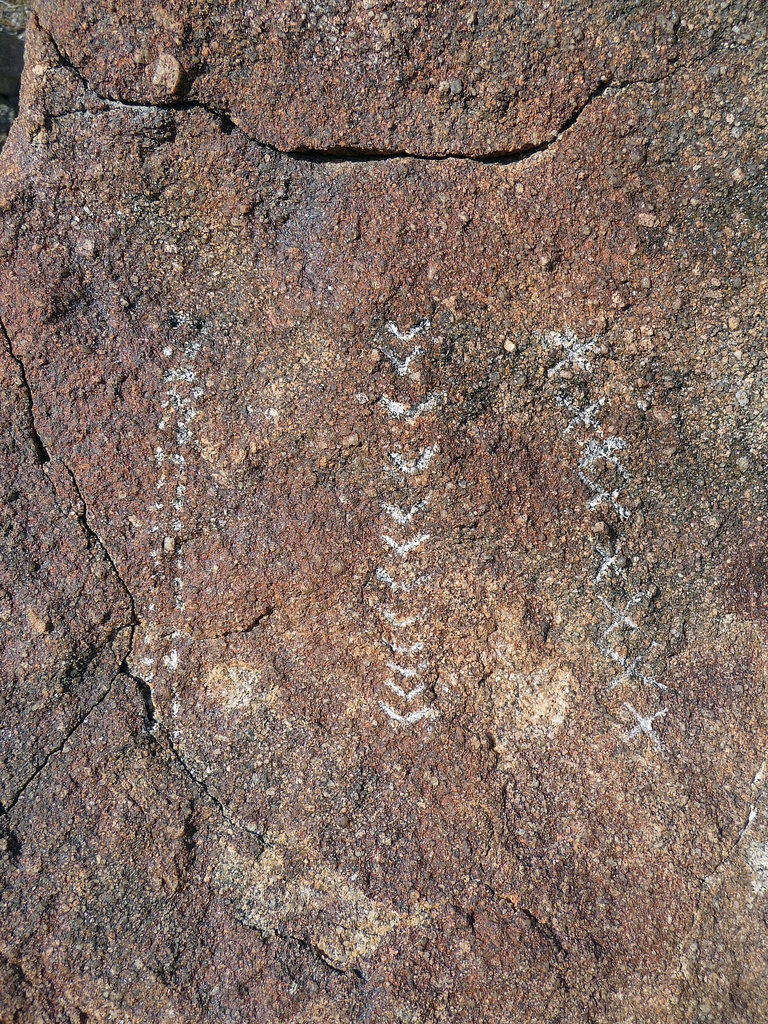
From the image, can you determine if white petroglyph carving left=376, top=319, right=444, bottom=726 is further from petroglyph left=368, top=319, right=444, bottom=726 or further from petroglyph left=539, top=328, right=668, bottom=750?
petroglyph left=539, top=328, right=668, bottom=750

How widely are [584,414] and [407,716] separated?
0.62 meters

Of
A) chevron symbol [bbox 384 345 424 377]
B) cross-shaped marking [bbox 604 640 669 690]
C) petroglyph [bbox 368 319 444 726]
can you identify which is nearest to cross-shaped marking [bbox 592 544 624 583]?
cross-shaped marking [bbox 604 640 669 690]

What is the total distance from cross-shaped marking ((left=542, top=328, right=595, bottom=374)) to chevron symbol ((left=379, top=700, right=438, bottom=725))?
25.3 inches

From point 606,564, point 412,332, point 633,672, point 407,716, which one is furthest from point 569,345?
point 407,716

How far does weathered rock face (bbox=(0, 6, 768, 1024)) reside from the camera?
1173 mm

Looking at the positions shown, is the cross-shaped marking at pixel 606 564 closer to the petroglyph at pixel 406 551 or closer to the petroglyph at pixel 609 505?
the petroglyph at pixel 609 505

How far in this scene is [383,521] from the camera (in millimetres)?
1249

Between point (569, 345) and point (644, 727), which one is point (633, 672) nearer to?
point (644, 727)

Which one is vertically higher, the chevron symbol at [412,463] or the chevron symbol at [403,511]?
the chevron symbol at [412,463]

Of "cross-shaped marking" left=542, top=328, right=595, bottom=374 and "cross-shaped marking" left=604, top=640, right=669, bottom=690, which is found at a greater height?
"cross-shaped marking" left=542, top=328, right=595, bottom=374

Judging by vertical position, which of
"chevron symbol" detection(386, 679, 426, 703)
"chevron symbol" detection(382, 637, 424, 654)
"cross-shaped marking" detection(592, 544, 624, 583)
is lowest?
"chevron symbol" detection(386, 679, 426, 703)

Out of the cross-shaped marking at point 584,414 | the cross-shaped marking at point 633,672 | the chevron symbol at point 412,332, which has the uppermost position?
the chevron symbol at point 412,332

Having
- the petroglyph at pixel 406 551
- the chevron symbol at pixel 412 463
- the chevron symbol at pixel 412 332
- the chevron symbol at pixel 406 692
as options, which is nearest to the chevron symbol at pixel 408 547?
the petroglyph at pixel 406 551

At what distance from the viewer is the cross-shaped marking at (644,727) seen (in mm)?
1254
